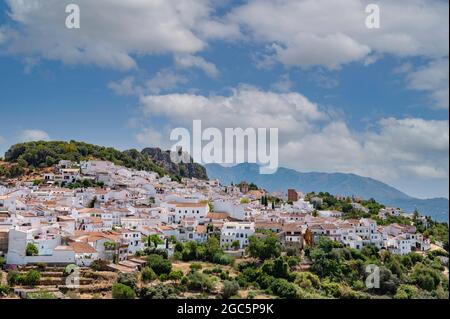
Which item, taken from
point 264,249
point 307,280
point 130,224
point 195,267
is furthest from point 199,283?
point 130,224

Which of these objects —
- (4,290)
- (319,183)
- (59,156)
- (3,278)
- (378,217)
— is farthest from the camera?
(319,183)

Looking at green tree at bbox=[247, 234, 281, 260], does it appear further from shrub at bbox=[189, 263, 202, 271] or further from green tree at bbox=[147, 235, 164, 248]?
green tree at bbox=[147, 235, 164, 248]

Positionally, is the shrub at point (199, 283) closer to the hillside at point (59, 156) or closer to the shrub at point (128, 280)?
the shrub at point (128, 280)

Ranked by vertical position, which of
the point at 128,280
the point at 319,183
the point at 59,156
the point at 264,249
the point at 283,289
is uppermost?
the point at 319,183

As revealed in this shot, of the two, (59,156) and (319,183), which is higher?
(319,183)

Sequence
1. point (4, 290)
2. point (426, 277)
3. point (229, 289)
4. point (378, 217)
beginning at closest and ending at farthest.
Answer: point (4, 290), point (229, 289), point (426, 277), point (378, 217)

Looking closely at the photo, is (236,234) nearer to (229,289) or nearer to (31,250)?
(229,289)
